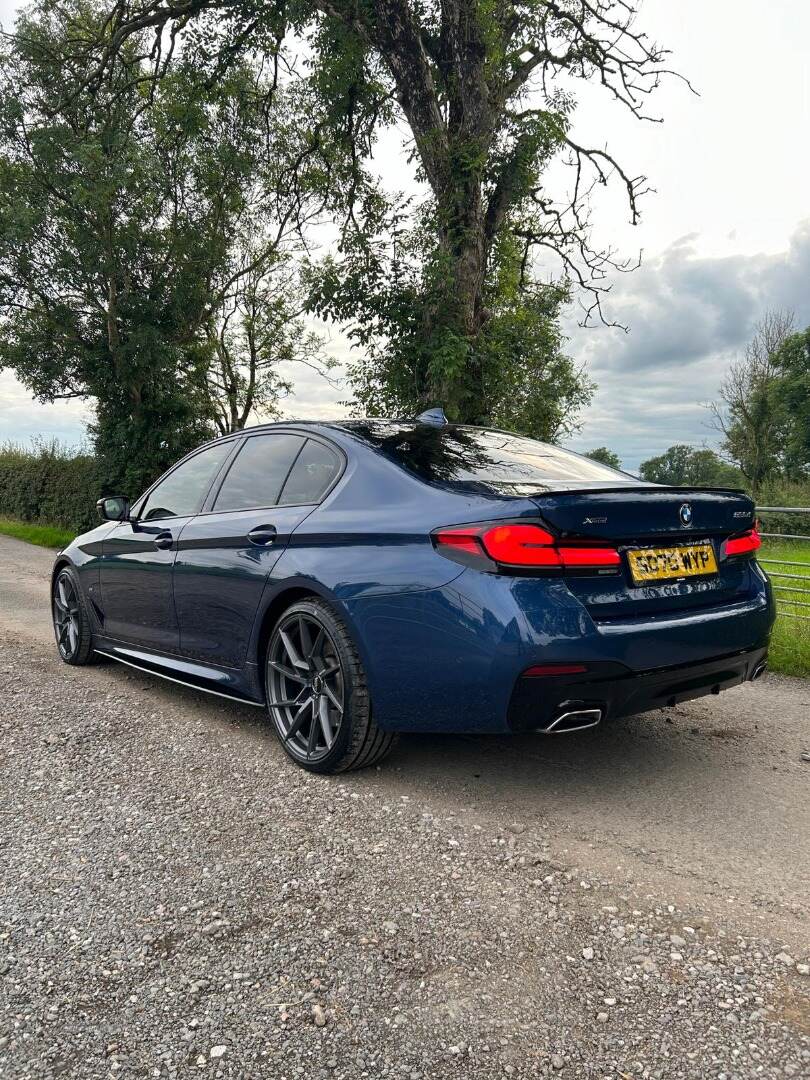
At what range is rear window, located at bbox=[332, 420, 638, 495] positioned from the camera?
3453 millimetres

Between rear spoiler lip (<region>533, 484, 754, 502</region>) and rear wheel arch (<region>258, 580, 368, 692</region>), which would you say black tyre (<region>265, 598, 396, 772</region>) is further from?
rear spoiler lip (<region>533, 484, 754, 502</region>)

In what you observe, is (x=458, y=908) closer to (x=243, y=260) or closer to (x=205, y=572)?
(x=205, y=572)

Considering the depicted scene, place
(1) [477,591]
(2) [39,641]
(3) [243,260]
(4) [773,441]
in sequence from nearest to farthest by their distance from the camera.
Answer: (1) [477,591], (2) [39,641], (3) [243,260], (4) [773,441]

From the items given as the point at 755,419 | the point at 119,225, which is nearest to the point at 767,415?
the point at 755,419

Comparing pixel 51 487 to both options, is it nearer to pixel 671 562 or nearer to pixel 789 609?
pixel 789 609

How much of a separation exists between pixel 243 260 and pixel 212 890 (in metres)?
23.1

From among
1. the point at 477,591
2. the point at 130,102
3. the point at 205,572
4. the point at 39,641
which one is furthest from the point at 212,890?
the point at 130,102

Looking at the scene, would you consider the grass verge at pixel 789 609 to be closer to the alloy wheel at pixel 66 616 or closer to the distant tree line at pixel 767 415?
the alloy wheel at pixel 66 616

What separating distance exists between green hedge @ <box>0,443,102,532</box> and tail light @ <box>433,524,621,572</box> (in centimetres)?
1721

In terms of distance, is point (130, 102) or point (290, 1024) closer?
point (290, 1024)

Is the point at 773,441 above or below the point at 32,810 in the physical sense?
above

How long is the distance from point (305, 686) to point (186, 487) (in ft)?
5.92

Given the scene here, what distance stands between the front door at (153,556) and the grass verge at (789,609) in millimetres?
3998

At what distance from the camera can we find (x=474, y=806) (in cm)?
329
